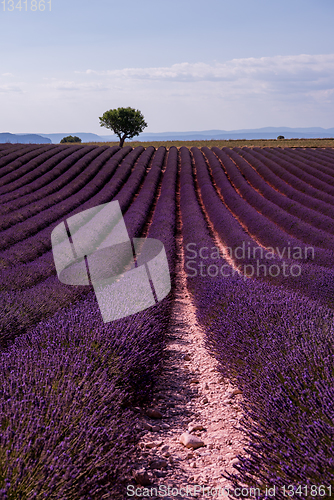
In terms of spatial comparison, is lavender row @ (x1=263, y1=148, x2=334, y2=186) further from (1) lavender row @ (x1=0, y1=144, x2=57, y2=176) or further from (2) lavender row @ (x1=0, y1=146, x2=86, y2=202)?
(1) lavender row @ (x1=0, y1=144, x2=57, y2=176)

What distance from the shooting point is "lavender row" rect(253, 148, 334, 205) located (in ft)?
42.9

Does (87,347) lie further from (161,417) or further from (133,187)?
(133,187)

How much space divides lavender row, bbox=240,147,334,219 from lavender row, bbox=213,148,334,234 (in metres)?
0.33

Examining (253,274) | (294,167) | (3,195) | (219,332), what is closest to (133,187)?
(3,195)

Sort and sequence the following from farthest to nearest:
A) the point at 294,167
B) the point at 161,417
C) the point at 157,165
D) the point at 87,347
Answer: the point at 157,165
the point at 294,167
the point at 161,417
the point at 87,347

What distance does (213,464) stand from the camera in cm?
209

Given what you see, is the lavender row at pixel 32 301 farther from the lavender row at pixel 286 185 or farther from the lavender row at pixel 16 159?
the lavender row at pixel 16 159

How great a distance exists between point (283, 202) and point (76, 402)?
12.3 meters

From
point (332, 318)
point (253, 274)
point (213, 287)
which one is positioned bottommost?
point (253, 274)

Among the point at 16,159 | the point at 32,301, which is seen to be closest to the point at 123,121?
the point at 16,159

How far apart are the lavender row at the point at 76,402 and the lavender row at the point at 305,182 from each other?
11436 millimetres

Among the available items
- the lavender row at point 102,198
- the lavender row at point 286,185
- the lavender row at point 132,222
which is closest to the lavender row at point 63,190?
the lavender row at point 102,198

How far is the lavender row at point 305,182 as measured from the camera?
515 inches

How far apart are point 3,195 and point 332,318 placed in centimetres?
1263
